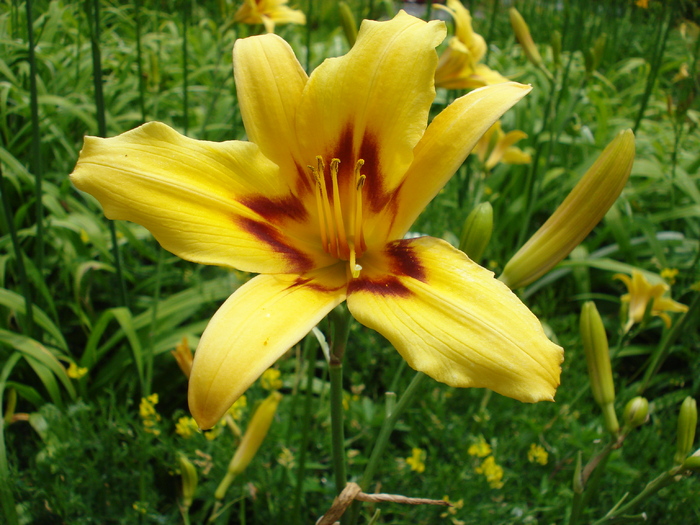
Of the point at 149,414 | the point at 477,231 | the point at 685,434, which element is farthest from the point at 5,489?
the point at 685,434

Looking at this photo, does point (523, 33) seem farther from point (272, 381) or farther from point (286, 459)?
point (286, 459)

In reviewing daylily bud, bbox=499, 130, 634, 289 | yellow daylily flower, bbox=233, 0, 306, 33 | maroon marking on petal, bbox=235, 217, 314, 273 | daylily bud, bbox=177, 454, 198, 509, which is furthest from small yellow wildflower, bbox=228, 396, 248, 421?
yellow daylily flower, bbox=233, 0, 306, 33

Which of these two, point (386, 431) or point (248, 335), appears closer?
point (248, 335)

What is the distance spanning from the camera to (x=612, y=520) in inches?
47.9

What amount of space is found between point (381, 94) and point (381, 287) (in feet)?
1.11

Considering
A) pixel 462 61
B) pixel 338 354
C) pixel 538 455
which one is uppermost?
pixel 462 61

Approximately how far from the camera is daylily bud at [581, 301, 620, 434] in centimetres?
125

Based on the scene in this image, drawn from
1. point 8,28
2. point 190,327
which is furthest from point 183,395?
point 8,28

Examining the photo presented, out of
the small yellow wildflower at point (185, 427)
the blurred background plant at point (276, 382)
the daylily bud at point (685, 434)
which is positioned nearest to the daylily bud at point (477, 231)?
the blurred background plant at point (276, 382)

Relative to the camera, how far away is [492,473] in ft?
5.70

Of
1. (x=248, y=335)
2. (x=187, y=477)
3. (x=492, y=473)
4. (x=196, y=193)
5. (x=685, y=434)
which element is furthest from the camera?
(x=492, y=473)

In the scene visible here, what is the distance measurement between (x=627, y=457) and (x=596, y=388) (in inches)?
44.8

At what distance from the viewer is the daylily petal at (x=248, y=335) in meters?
0.76

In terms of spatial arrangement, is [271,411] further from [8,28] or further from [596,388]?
[8,28]
